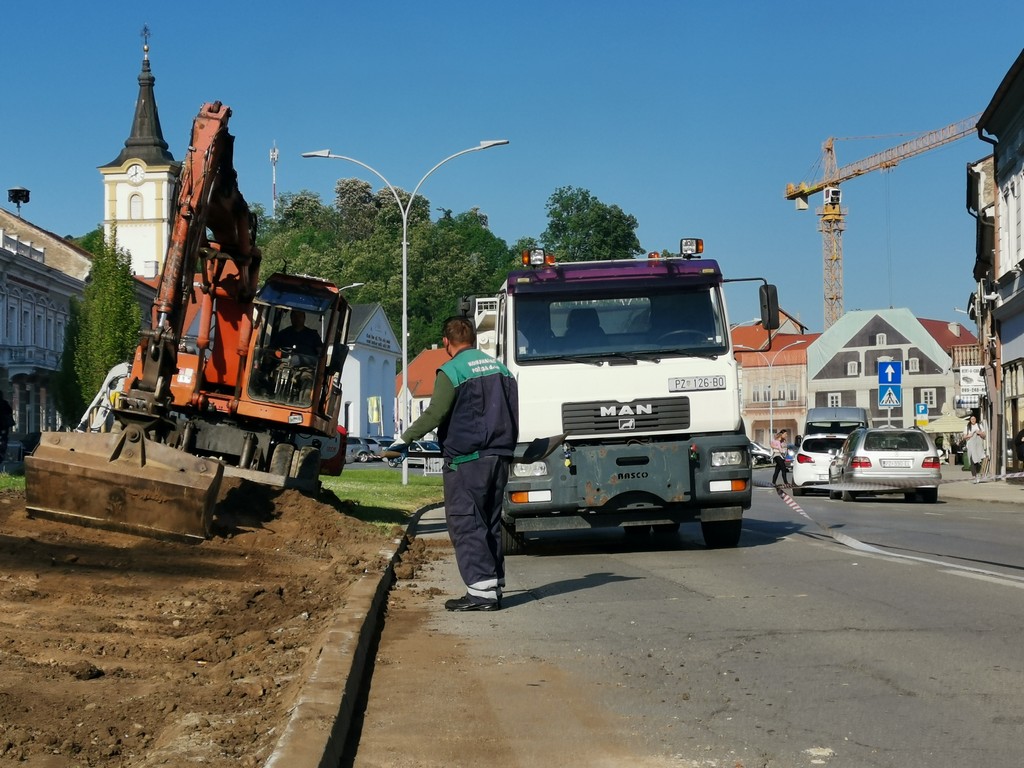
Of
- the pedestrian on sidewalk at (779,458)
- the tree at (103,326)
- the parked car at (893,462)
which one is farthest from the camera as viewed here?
the tree at (103,326)

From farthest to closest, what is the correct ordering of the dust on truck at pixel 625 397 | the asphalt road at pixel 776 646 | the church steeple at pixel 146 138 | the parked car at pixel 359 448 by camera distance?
1. the church steeple at pixel 146 138
2. the parked car at pixel 359 448
3. the dust on truck at pixel 625 397
4. the asphalt road at pixel 776 646

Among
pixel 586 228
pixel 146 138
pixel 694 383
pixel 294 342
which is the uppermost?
pixel 146 138

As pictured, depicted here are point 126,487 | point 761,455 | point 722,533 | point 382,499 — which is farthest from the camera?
→ point 761,455

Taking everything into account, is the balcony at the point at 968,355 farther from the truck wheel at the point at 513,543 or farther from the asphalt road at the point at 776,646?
the truck wheel at the point at 513,543

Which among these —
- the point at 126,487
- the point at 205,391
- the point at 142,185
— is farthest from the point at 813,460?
the point at 142,185

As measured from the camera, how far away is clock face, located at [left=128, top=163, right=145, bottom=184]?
11012 cm

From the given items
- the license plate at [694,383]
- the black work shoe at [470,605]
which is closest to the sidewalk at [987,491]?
the license plate at [694,383]

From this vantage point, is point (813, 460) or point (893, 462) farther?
point (813, 460)

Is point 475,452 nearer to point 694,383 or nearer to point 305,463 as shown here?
point 694,383

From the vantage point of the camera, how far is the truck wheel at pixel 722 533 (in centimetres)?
1483

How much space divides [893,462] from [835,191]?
107 m

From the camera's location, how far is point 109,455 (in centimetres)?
1206

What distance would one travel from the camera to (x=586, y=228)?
102m

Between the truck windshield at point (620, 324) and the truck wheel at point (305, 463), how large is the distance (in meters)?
4.54
